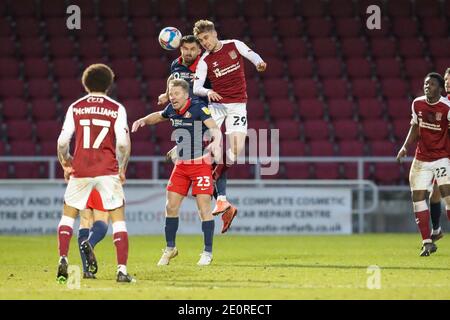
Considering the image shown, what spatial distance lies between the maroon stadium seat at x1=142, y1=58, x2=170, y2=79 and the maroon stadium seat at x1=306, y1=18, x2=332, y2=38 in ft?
11.2

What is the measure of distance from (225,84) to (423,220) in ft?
9.41

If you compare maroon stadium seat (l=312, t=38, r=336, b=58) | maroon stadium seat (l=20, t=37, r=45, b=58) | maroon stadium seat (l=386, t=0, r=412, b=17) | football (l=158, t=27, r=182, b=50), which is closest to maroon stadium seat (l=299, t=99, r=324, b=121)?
maroon stadium seat (l=312, t=38, r=336, b=58)

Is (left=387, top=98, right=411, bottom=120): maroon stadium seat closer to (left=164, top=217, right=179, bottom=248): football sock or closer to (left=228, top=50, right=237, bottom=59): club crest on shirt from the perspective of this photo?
(left=228, top=50, right=237, bottom=59): club crest on shirt

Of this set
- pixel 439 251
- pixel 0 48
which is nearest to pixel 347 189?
pixel 439 251

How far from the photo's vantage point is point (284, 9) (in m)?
23.0

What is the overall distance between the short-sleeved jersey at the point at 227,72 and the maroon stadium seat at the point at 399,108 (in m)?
9.25

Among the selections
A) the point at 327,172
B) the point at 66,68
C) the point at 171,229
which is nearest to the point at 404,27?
the point at 327,172

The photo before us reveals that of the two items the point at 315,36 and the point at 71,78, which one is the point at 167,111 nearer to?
the point at 71,78

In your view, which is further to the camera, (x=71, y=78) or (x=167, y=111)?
(x=71, y=78)

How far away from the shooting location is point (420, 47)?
874 inches

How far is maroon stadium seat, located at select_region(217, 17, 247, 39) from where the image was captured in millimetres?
21875

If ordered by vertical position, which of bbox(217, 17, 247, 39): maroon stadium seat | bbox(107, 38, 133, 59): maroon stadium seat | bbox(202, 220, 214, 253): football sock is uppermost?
bbox(217, 17, 247, 39): maroon stadium seat

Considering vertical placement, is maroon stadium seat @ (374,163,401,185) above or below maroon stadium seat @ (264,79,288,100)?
below
